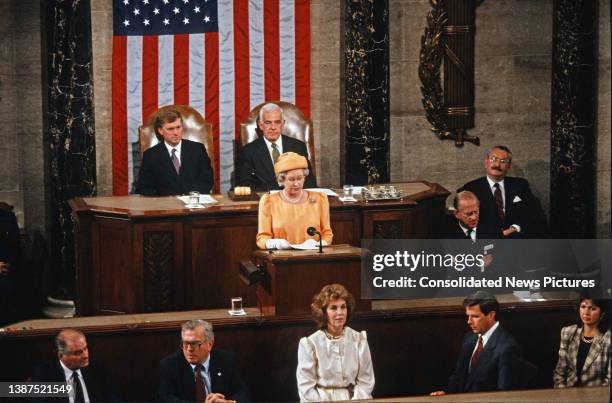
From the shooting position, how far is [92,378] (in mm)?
7379

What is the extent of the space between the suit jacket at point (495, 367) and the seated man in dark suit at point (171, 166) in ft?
12.3

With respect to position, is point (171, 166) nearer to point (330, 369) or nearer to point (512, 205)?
point (512, 205)

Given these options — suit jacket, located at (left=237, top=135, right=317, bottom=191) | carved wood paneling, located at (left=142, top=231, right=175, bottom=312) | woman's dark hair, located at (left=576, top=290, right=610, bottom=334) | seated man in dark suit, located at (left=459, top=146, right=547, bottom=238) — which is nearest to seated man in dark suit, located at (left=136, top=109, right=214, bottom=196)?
suit jacket, located at (left=237, top=135, right=317, bottom=191)

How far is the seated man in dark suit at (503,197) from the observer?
10.5 m

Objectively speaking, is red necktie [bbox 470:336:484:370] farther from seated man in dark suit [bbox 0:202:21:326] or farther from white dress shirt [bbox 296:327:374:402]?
seated man in dark suit [bbox 0:202:21:326]

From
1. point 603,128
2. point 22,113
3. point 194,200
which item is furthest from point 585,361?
point 22,113

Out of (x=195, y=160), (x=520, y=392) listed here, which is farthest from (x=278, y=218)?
(x=520, y=392)

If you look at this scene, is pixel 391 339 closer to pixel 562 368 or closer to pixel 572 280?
pixel 562 368

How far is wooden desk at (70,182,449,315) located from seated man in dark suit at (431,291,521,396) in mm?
2424

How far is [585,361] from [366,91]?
15.6 ft

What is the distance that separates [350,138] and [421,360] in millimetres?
4085

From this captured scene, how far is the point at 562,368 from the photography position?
8.01 m

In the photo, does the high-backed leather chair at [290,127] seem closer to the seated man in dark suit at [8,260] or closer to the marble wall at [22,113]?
the marble wall at [22,113]

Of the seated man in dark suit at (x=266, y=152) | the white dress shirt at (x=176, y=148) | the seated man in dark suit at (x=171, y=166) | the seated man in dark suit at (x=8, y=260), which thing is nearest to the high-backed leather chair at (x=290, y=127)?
the seated man in dark suit at (x=266, y=152)
